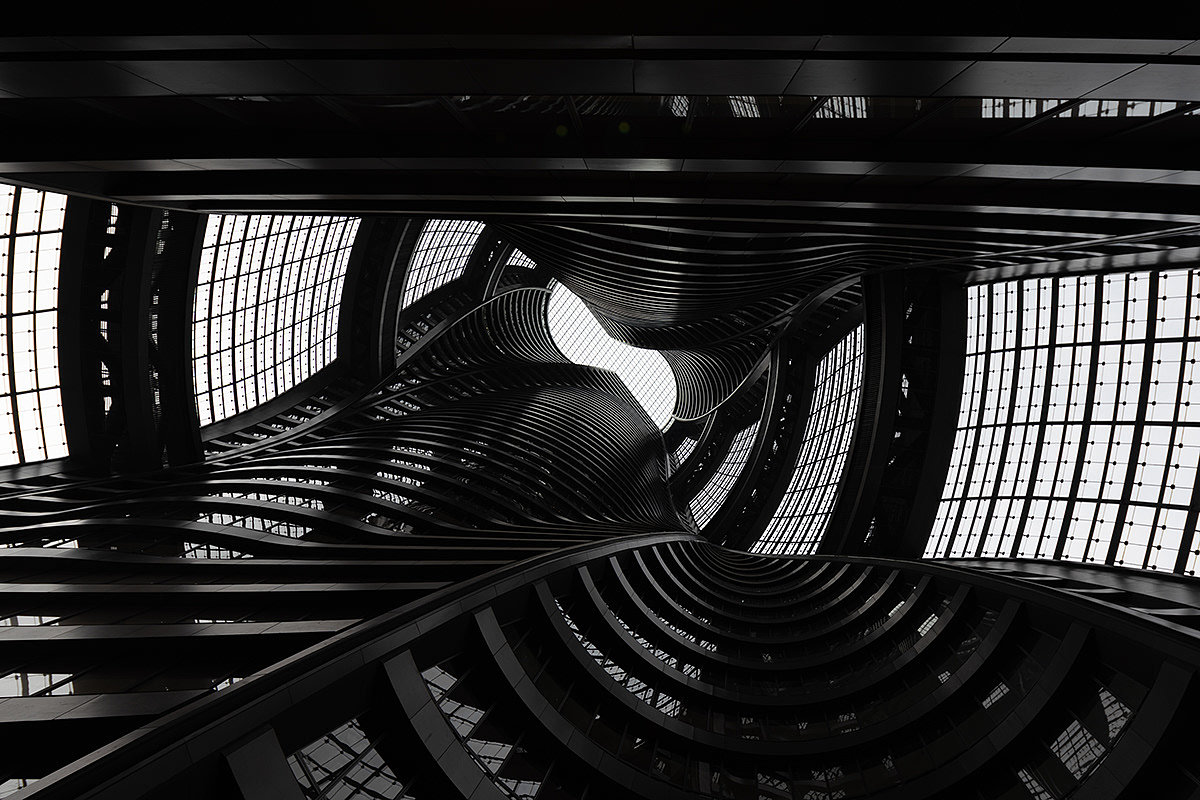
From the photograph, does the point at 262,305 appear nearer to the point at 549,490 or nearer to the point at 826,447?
the point at 549,490

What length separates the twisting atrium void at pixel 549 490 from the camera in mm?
6453

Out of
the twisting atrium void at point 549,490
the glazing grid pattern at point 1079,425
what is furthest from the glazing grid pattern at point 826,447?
the twisting atrium void at point 549,490

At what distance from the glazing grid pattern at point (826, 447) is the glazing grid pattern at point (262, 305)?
3512cm

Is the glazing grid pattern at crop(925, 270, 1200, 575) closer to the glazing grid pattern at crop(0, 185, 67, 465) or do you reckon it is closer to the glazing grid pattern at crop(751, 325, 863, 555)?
the glazing grid pattern at crop(751, 325, 863, 555)

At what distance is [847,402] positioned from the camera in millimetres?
41938

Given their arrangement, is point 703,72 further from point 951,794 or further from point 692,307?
point 692,307

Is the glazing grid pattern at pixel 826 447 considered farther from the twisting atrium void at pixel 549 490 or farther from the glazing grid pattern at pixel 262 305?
the glazing grid pattern at pixel 262 305

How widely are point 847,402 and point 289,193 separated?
37987 mm

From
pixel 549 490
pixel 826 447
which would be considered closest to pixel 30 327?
pixel 549 490

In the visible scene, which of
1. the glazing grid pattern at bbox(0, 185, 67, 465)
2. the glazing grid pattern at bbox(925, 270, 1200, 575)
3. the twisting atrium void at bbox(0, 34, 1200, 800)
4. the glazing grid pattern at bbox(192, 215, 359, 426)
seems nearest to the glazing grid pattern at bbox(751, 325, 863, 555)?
the glazing grid pattern at bbox(925, 270, 1200, 575)

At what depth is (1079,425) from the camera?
2870 centimetres

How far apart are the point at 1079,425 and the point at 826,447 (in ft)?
57.7

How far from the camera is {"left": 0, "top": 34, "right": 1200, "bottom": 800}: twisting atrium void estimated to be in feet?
21.2

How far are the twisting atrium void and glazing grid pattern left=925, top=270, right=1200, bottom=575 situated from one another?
19 centimetres
